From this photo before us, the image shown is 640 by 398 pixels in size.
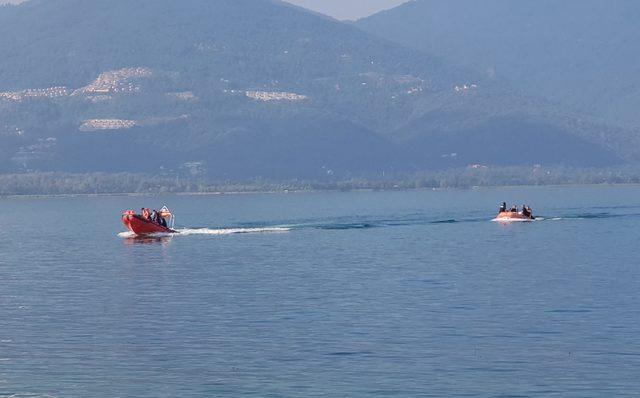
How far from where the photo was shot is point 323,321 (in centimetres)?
7125

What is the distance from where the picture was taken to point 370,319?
7194 cm

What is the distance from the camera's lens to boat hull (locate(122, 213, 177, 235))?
140375mm

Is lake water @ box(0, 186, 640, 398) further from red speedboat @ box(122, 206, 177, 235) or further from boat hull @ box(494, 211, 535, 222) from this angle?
boat hull @ box(494, 211, 535, 222)

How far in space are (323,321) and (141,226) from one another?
72432 millimetres

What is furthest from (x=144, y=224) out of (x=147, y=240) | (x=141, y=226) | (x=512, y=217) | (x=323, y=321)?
(x=323, y=321)

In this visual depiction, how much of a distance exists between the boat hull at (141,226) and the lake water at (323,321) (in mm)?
9419

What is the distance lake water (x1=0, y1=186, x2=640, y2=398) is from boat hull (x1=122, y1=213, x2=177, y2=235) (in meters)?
9.42

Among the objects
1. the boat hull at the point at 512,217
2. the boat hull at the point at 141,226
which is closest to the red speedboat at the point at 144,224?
the boat hull at the point at 141,226

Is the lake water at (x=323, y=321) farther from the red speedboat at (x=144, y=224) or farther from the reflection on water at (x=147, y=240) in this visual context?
the red speedboat at (x=144, y=224)

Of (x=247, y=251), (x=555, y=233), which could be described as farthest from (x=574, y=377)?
(x=555, y=233)

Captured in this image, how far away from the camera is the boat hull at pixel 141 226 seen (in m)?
140

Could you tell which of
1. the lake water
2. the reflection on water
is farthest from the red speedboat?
the lake water

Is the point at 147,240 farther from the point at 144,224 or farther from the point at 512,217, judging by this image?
the point at 512,217

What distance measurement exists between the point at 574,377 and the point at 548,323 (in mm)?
13630
